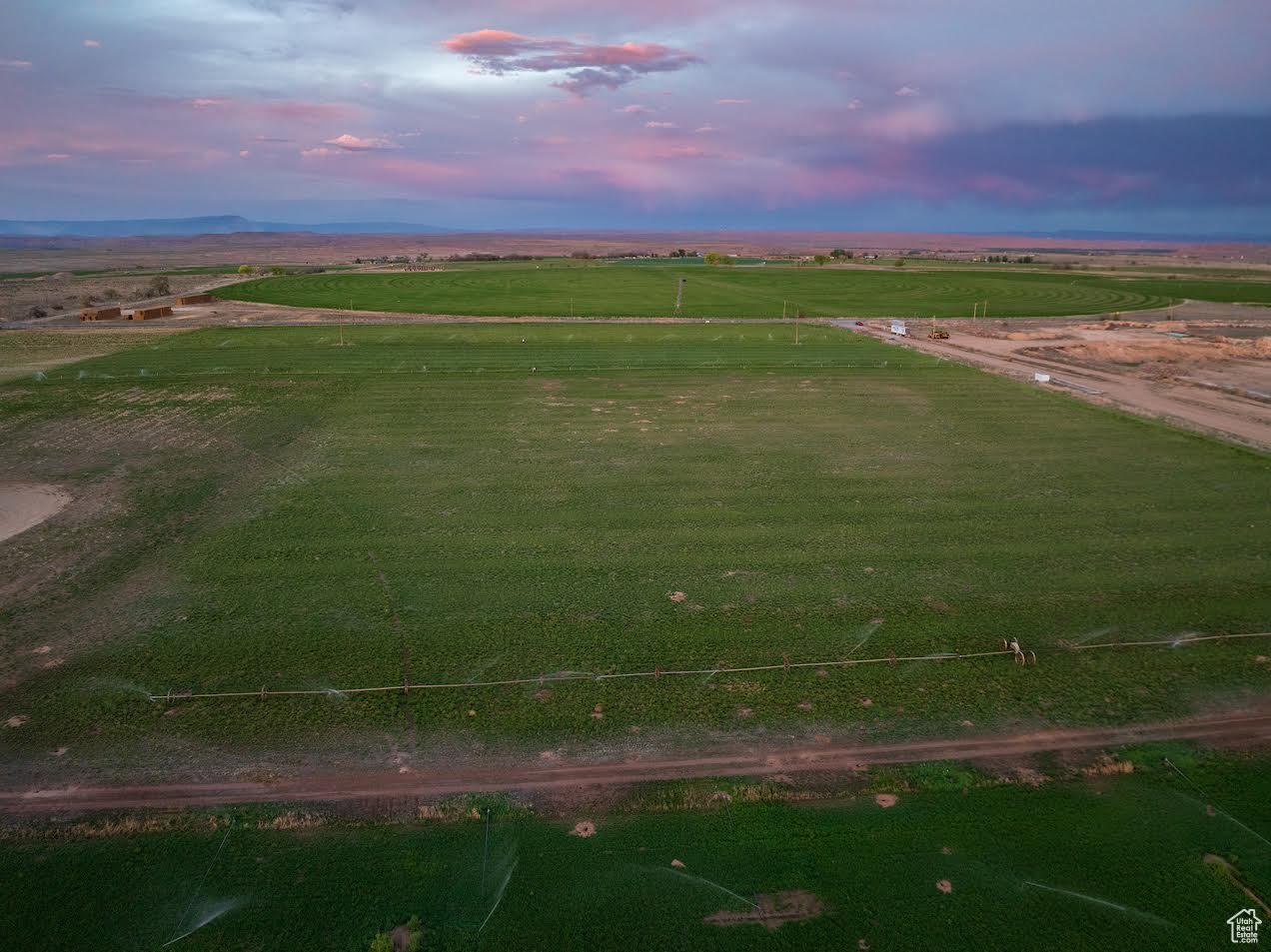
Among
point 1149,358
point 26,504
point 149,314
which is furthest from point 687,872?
point 149,314

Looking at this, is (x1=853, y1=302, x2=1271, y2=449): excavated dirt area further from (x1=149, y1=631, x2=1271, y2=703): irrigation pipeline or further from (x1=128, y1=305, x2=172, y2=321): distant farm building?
(x1=128, y1=305, x2=172, y2=321): distant farm building

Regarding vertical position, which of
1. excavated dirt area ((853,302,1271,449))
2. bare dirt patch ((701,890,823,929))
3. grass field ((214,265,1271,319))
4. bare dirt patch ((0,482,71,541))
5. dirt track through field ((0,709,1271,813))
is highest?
grass field ((214,265,1271,319))

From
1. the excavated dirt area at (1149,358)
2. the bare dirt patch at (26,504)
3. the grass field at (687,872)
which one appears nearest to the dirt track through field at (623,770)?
the grass field at (687,872)

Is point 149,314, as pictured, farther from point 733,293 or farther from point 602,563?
point 602,563

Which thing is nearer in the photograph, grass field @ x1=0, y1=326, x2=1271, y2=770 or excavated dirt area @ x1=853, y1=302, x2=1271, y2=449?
grass field @ x1=0, y1=326, x2=1271, y2=770

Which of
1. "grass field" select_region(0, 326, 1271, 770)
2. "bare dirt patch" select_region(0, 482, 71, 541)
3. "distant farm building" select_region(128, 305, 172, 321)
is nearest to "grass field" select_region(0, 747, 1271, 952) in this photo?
"grass field" select_region(0, 326, 1271, 770)

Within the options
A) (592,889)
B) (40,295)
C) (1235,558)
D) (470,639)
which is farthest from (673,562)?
(40,295)
